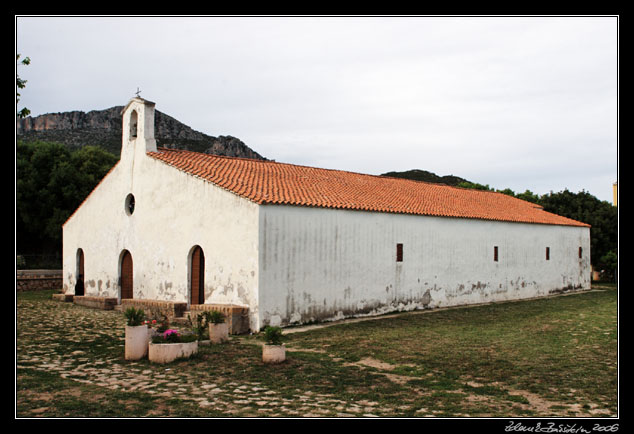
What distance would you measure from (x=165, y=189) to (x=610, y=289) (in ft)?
90.9

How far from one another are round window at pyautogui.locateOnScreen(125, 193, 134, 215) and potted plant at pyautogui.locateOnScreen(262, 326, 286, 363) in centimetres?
1269

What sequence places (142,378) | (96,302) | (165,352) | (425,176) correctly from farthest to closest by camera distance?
(425,176), (96,302), (165,352), (142,378)

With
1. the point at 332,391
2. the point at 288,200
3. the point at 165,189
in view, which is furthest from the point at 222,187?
the point at 332,391

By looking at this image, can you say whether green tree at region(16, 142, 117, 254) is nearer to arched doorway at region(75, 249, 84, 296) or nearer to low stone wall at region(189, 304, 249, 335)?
arched doorway at region(75, 249, 84, 296)

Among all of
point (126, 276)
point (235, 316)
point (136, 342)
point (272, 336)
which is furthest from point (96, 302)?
point (272, 336)

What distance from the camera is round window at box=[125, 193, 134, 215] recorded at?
2086 cm

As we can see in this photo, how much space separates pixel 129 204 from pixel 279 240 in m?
8.49

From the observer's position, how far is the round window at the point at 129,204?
2086 cm

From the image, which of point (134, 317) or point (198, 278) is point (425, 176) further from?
point (134, 317)

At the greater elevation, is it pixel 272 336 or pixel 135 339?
pixel 272 336

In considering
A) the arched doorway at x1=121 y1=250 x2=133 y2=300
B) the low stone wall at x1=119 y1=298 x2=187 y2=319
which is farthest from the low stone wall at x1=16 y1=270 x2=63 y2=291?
the low stone wall at x1=119 y1=298 x2=187 y2=319

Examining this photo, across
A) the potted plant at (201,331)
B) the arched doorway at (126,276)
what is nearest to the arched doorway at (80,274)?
the arched doorway at (126,276)

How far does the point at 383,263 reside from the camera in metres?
18.9

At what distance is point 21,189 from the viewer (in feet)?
123
